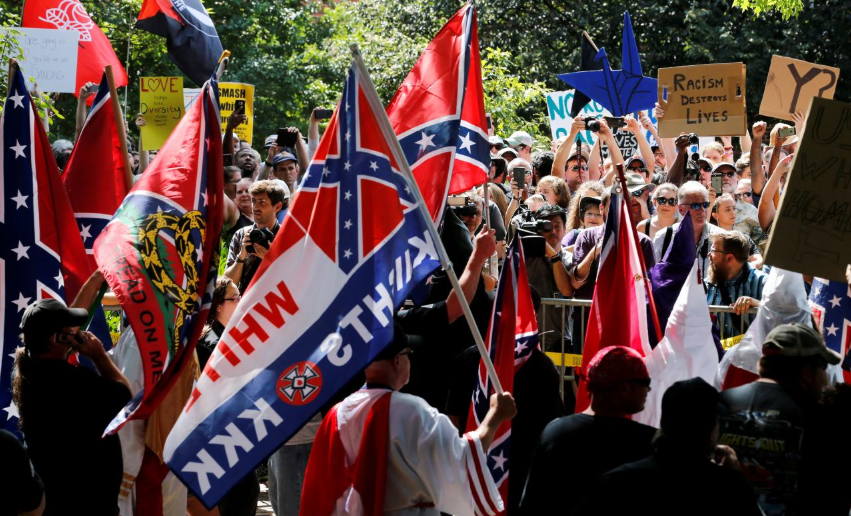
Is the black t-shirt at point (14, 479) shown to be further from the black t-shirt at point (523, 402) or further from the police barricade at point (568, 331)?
the police barricade at point (568, 331)

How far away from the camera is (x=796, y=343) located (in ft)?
15.6

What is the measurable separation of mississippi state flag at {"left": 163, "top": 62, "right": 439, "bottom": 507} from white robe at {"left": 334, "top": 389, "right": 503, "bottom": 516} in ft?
0.97

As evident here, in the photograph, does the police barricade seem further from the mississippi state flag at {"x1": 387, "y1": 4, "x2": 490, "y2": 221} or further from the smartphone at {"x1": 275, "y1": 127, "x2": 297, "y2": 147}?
the smartphone at {"x1": 275, "y1": 127, "x2": 297, "y2": 147}

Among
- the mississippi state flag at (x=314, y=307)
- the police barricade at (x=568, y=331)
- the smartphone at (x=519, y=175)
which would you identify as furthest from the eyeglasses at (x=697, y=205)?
the mississippi state flag at (x=314, y=307)

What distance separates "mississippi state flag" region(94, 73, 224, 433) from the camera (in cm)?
591

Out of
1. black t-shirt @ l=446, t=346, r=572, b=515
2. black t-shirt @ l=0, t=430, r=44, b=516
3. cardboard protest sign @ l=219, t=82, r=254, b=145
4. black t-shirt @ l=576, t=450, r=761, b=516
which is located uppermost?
cardboard protest sign @ l=219, t=82, r=254, b=145

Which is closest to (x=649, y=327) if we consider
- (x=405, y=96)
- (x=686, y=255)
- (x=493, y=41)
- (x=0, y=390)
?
(x=686, y=255)

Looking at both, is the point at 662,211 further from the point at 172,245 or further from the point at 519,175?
the point at 172,245

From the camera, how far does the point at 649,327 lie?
281 inches

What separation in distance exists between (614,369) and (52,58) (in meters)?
8.39

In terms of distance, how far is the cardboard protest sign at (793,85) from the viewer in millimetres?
11000

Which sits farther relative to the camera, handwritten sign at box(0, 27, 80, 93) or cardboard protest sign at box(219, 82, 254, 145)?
cardboard protest sign at box(219, 82, 254, 145)

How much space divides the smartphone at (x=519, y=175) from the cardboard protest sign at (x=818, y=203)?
17.3 ft

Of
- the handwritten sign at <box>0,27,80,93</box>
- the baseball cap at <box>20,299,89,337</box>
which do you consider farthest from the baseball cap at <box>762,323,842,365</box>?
the handwritten sign at <box>0,27,80,93</box>
